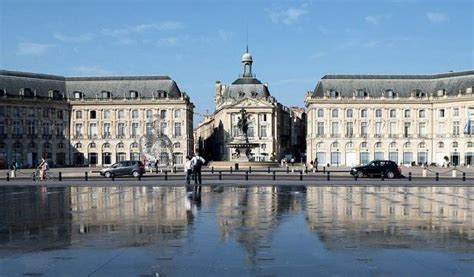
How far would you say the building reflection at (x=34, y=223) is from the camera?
14.1m

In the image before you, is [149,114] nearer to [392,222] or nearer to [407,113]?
[407,113]

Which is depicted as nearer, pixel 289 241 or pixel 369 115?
pixel 289 241

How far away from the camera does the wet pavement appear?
36.6ft

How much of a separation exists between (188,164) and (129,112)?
89.2 meters

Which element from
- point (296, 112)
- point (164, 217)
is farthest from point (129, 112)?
point (164, 217)

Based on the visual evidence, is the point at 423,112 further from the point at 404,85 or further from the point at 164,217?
the point at 164,217

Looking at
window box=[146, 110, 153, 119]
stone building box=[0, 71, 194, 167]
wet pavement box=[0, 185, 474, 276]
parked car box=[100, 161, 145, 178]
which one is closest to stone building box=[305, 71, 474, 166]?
stone building box=[0, 71, 194, 167]

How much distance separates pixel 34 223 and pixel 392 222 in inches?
405

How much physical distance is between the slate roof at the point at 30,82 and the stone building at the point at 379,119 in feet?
167

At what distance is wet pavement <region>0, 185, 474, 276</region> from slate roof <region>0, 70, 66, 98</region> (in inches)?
3844

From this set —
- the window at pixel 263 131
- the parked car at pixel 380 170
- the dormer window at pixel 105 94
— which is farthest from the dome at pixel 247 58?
the parked car at pixel 380 170

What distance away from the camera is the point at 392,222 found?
1769 cm

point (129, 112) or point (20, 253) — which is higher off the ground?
point (129, 112)

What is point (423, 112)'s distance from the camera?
12156cm
